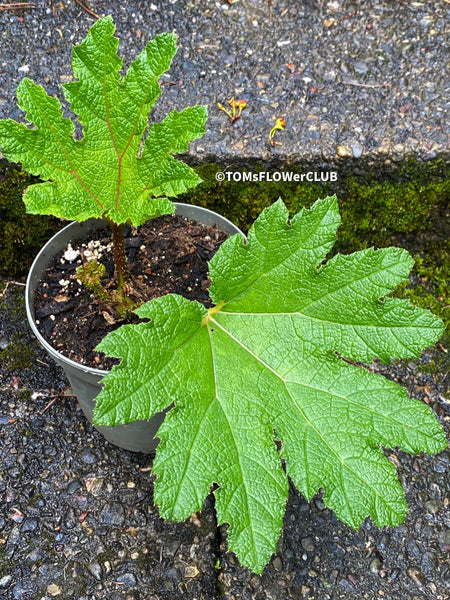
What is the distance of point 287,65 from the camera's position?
1.97m

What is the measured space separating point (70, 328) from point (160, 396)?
412 millimetres

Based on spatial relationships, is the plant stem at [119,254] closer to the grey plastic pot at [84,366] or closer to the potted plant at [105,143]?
the potted plant at [105,143]

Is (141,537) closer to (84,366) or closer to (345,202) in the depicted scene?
(84,366)

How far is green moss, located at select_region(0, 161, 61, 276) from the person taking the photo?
1755 millimetres

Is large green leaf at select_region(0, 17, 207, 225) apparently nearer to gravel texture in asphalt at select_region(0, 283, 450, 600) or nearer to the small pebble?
gravel texture in asphalt at select_region(0, 283, 450, 600)

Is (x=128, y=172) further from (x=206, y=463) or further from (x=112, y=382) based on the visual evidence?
(x=206, y=463)

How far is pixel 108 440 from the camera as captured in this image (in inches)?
69.5

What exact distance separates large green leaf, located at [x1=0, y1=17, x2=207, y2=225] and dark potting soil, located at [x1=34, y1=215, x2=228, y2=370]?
28 centimetres

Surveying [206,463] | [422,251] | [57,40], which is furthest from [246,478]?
[57,40]

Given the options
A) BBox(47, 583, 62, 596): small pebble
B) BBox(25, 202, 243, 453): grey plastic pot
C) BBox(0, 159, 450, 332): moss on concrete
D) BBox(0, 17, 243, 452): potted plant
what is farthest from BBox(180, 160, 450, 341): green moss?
BBox(47, 583, 62, 596): small pebble

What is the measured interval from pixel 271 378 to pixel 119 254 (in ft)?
1.44

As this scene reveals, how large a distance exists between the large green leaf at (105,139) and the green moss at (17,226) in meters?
0.54

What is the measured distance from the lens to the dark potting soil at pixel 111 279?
147cm

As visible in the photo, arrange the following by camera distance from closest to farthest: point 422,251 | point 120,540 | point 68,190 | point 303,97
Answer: point 68,190, point 120,540, point 303,97, point 422,251
